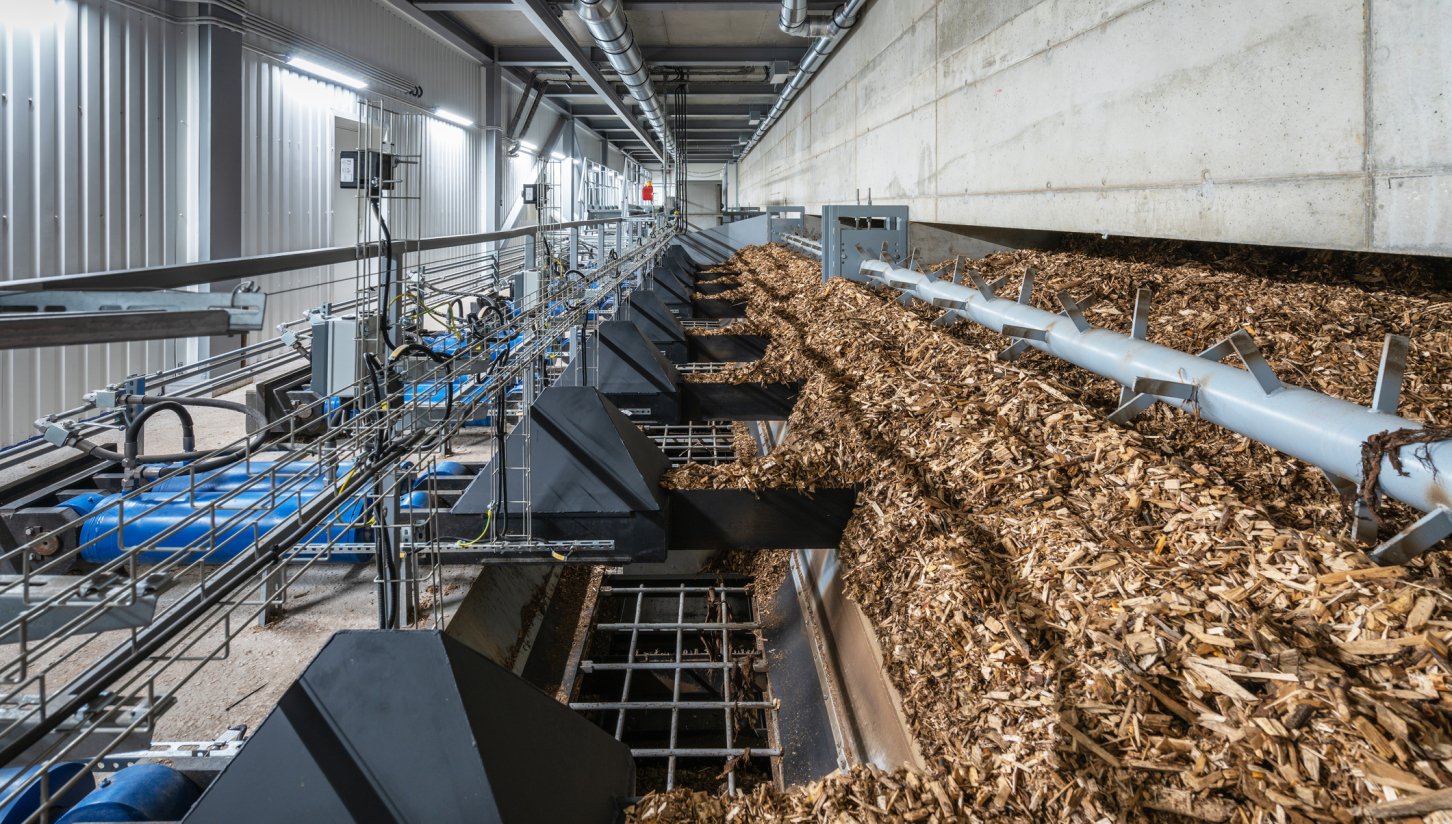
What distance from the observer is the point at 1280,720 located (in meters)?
1.39

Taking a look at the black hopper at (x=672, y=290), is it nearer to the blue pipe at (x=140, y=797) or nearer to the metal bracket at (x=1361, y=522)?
the blue pipe at (x=140, y=797)

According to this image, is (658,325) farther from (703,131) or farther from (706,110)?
(703,131)

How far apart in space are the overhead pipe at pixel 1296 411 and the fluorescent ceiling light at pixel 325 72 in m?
10.5

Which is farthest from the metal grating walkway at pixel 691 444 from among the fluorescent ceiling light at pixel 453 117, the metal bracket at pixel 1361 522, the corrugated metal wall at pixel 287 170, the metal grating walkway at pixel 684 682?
the fluorescent ceiling light at pixel 453 117

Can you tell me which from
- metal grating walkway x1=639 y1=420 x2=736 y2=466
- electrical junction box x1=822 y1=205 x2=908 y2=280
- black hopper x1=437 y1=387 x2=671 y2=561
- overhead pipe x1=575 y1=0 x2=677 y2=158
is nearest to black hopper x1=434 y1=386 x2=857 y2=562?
black hopper x1=437 y1=387 x2=671 y2=561

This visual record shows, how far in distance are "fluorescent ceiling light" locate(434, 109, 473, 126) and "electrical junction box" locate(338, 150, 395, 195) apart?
12.0 m

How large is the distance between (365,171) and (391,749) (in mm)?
2976

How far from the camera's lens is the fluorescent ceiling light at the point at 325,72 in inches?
414

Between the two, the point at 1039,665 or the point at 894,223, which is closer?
the point at 1039,665

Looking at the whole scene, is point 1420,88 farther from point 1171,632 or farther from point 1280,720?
point 1280,720

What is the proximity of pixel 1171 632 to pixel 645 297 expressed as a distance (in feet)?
18.7

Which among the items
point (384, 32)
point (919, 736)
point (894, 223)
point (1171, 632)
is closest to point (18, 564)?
point (919, 736)

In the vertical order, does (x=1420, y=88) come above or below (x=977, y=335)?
above

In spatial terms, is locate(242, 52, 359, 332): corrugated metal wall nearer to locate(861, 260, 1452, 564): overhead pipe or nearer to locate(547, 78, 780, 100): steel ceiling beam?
locate(547, 78, 780, 100): steel ceiling beam
